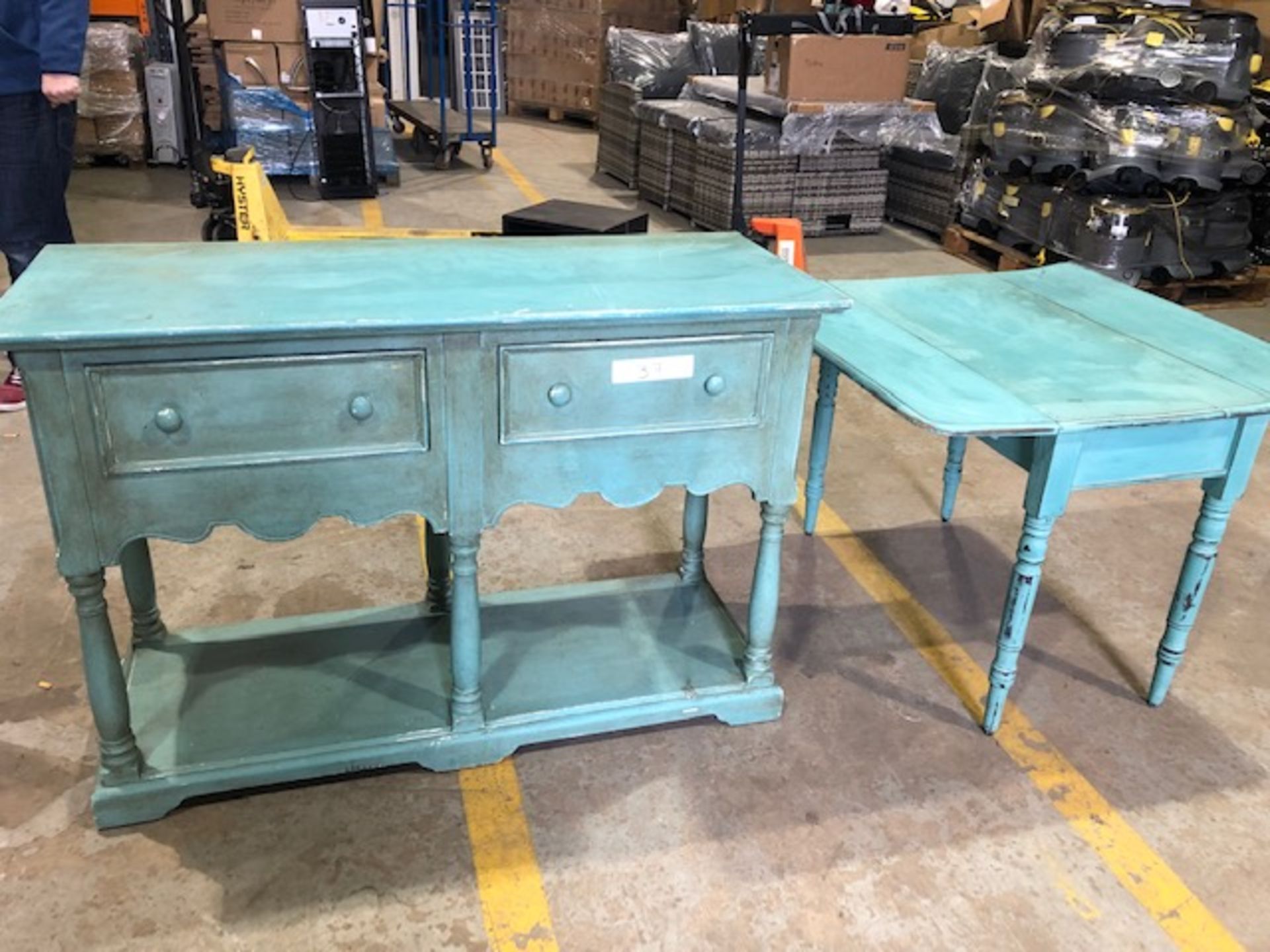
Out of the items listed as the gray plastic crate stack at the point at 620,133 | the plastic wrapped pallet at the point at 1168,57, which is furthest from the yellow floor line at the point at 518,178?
the plastic wrapped pallet at the point at 1168,57

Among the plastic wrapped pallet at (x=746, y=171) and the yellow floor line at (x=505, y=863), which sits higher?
the plastic wrapped pallet at (x=746, y=171)

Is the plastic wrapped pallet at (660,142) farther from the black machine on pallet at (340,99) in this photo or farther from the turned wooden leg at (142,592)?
the turned wooden leg at (142,592)

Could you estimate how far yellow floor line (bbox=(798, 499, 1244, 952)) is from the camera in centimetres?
210

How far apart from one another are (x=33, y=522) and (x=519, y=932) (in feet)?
7.41

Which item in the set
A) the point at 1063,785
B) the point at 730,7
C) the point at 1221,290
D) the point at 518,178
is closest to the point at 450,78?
the point at 730,7

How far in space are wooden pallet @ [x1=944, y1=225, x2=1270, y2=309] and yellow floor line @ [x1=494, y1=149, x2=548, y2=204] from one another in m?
2.96

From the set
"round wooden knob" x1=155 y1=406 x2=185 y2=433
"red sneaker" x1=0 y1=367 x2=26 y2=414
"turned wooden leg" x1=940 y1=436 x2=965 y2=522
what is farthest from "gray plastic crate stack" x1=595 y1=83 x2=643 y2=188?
"round wooden knob" x1=155 y1=406 x2=185 y2=433

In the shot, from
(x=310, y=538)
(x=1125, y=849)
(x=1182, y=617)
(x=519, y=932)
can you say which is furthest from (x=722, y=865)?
(x=310, y=538)

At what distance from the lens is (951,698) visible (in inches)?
107

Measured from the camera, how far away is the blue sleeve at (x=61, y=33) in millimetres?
3496

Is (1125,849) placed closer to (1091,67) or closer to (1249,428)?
(1249,428)

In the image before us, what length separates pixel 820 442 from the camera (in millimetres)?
3287

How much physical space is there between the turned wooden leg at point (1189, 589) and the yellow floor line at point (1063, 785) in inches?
14.2

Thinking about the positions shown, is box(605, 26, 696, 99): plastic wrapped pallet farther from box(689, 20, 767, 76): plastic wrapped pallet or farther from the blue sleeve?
the blue sleeve
